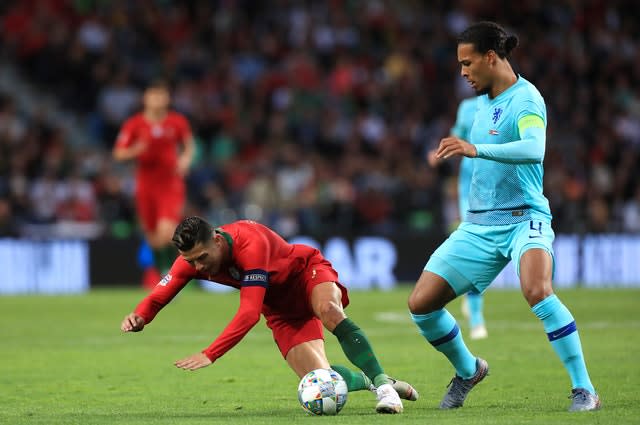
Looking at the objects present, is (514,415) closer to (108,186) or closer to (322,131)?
(108,186)

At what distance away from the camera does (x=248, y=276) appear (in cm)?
682

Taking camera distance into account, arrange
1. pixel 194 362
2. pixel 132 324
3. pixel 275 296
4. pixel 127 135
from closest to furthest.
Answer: pixel 194 362 < pixel 132 324 < pixel 275 296 < pixel 127 135

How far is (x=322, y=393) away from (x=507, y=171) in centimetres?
168

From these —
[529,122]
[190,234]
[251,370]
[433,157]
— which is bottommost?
[251,370]

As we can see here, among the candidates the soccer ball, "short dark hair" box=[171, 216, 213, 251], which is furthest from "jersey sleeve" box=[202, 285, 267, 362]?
the soccer ball

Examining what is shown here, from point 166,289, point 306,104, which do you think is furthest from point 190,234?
point 306,104

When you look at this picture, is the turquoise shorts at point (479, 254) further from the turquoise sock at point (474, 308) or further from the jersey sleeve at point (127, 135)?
the jersey sleeve at point (127, 135)

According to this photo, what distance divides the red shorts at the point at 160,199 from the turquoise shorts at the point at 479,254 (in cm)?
960

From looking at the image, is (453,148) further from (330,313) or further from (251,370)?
(251,370)

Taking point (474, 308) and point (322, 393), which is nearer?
point (322, 393)

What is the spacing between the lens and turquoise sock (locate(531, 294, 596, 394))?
6.66 m

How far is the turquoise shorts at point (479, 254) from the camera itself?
7020 mm

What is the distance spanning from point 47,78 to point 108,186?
136 inches

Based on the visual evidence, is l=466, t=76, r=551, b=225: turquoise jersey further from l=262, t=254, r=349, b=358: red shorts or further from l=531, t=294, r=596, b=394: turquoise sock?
l=262, t=254, r=349, b=358: red shorts
